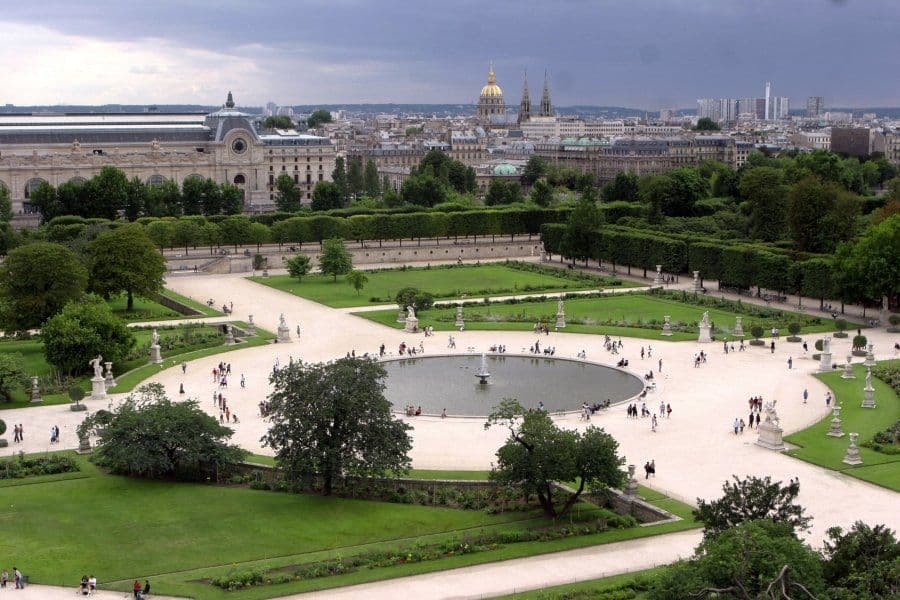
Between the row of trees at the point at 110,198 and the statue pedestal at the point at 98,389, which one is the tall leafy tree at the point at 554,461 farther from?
the row of trees at the point at 110,198

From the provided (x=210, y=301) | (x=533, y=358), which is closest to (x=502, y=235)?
(x=210, y=301)

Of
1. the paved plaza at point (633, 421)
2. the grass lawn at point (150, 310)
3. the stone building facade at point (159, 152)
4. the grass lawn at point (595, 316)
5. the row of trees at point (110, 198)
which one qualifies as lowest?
the paved plaza at point (633, 421)

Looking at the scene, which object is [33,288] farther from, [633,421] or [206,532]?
[633,421]

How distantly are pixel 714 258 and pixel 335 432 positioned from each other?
49.2m

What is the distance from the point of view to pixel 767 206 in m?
91.4

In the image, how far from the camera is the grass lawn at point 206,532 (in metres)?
30.9

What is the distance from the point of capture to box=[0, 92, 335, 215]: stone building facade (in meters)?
121

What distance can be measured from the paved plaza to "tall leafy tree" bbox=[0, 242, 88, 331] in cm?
785

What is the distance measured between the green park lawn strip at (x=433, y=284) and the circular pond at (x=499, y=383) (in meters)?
18.6

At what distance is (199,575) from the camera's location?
3070 cm

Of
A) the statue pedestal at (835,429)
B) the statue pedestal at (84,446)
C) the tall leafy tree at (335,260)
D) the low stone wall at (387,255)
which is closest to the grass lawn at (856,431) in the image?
the statue pedestal at (835,429)

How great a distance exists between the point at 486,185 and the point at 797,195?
89795 millimetres

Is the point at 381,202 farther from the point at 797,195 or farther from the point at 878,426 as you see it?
the point at 878,426

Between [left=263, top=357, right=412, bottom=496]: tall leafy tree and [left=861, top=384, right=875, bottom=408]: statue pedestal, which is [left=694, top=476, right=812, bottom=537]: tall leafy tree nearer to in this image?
[left=263, top=357, right=412, bottom=496]: tall leafy tree
